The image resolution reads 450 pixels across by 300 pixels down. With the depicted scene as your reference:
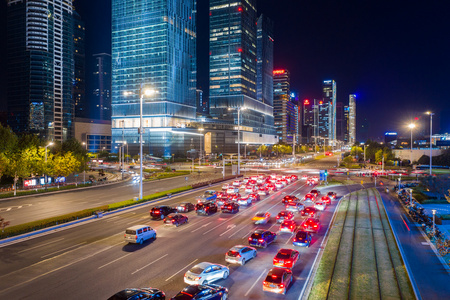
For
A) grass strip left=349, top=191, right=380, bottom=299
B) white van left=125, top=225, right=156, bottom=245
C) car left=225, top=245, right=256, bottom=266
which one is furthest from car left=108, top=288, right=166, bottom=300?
white van left=125, top=225, right=156, bottom=245

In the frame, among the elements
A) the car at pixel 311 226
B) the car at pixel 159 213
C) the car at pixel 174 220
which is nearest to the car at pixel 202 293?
the car at pixel 311 226

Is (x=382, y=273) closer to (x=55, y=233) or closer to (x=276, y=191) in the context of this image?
(x=55, y=233)

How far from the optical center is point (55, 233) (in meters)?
28.3

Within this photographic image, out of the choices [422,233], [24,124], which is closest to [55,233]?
[422,233]

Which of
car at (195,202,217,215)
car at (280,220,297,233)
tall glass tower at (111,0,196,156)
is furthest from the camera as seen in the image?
tall glass tower at (111,0,196,156)

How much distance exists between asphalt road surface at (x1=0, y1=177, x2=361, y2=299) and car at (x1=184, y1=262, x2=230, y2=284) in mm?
535

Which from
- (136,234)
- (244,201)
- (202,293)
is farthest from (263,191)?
(202,293)

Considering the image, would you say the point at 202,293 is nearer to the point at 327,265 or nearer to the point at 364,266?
the point at 327,265

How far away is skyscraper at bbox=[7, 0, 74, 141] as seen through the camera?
162m

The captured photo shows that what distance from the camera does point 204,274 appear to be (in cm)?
1709

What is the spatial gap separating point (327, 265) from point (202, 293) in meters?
10.5

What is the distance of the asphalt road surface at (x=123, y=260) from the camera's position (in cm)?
1697

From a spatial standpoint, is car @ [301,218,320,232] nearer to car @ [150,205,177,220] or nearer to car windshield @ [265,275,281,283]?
car windshield @ [265,275,281,283]

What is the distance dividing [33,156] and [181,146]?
9661cm
